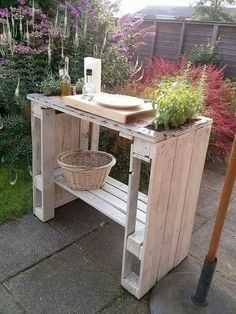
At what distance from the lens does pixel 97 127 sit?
2.29 meters

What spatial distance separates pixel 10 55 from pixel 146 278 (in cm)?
227

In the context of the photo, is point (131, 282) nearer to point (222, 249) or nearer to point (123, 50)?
point (222, 249)

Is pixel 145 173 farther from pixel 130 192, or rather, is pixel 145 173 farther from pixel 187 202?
pixel 130 192

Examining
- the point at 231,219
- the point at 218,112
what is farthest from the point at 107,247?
the point at 218,112

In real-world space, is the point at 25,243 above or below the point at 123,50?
below

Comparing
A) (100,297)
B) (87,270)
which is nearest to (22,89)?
(87,270)

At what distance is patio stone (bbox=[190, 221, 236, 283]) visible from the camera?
70.9 inches

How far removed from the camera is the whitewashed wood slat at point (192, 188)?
4.95ft

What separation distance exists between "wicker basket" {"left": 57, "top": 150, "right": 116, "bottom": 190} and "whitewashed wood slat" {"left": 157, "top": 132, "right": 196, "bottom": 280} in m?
0.55

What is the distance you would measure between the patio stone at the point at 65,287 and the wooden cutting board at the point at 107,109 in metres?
0.89

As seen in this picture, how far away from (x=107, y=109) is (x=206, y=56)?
5.40 meters

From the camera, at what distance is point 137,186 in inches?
56.4

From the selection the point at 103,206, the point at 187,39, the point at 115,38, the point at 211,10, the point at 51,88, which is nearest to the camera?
the point at 103,206

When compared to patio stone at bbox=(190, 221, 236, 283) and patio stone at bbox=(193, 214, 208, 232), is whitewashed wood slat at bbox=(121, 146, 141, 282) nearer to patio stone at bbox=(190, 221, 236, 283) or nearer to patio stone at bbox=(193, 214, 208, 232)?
patio stone at bbox=(190, 221, 236, 283)
